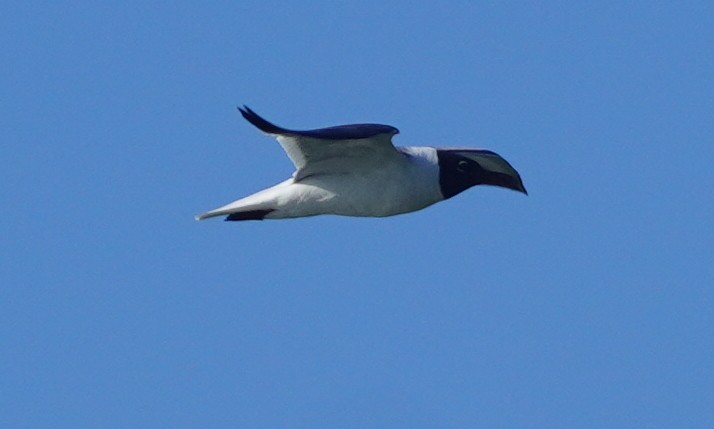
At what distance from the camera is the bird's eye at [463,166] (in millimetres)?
21523

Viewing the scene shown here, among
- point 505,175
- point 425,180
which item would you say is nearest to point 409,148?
point 425,180

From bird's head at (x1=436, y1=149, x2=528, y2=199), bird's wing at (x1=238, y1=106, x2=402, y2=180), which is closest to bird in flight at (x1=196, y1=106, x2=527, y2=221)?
bird's wing at (x1=238, y1=106, x2=402, y2=180)

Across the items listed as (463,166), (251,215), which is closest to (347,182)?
(251,215)

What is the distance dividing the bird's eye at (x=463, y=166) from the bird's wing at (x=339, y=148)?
1.28 metres

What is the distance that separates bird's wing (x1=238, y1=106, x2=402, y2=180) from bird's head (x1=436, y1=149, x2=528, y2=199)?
102 cm

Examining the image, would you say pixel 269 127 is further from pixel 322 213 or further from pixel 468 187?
pixel 468 187

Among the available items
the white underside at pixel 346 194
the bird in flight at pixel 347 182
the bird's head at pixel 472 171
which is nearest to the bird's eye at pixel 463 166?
the bird's head at pixel 472 171

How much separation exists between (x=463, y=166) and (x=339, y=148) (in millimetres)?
2075

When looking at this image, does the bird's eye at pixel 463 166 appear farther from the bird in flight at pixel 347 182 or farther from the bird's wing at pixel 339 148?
the bird's wing at pixel 339 148

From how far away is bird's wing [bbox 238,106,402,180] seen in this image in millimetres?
19547

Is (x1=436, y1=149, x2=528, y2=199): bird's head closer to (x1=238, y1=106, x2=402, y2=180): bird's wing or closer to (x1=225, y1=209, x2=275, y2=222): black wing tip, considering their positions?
(x1=238, y1=106, x2=402, y2=180): bird's wing

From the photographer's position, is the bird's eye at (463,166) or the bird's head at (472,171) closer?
the bird's head at (472,171)

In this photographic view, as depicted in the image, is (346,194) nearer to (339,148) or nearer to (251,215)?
(339,148)

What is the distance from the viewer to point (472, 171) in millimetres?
21812
